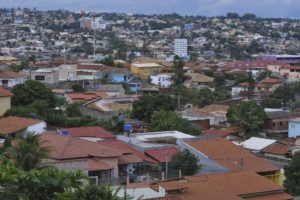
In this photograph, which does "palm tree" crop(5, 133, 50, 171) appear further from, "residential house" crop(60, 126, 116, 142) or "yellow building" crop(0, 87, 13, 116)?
"yellow building" crop(0, 87, 13, 116)

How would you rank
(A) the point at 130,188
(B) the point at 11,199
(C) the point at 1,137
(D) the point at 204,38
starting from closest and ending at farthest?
(B) the point at 11,199 → (A) the point at 130,188 → (C) the point at 1,137 → (D) the point at 204,38

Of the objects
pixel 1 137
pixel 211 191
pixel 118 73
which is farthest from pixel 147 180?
pixel 118 73

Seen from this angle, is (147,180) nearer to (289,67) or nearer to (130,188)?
Result: (130,188)

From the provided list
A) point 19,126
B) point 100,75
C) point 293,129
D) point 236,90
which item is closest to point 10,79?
point 100,75

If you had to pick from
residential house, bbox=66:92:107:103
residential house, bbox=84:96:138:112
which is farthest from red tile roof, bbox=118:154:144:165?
residential house, bbox=66:92:107:103

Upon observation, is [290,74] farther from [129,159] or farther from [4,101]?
[129,159]
